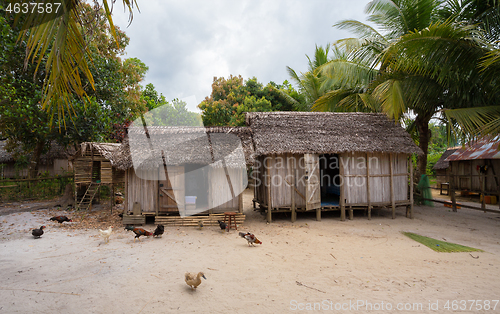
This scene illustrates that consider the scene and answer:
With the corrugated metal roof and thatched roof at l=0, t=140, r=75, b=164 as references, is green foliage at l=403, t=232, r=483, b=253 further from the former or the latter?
thatched roof at l=0, t=140, r=75, b=164

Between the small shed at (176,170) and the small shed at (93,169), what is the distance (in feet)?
4.87

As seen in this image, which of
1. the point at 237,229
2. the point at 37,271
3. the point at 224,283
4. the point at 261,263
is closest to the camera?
the point at 224,283

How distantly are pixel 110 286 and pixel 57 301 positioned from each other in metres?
0.72

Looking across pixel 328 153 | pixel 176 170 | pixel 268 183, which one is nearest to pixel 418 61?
pixel 328 153

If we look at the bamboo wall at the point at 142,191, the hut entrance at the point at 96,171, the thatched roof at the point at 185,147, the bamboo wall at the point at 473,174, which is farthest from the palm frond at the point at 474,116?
the hut entrance at the point at 96,171

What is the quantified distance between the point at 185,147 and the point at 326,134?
4.96 metres

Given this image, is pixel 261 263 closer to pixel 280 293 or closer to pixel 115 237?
pixel 280 293

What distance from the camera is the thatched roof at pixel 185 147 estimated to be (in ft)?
27.0

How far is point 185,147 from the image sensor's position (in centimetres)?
865

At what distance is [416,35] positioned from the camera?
22.7 ft

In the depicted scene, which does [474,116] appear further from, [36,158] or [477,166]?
[36,158]

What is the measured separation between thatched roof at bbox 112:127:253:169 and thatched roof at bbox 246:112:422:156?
2.19 feet

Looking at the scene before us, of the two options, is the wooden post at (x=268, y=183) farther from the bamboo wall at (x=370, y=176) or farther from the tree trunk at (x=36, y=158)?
the tree trunk at (x=36, y=158)

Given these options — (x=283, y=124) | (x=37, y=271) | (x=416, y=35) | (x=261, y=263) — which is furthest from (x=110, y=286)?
(x=416, y=35)
